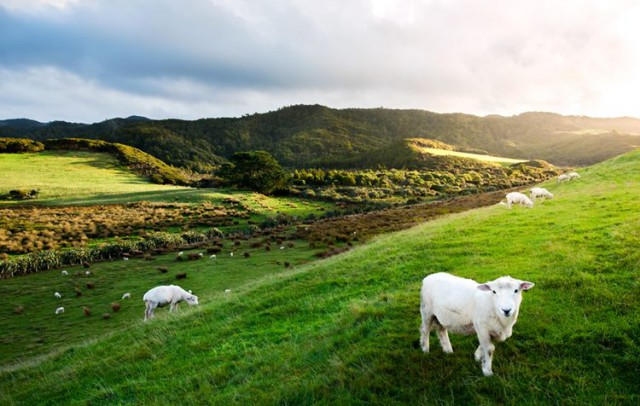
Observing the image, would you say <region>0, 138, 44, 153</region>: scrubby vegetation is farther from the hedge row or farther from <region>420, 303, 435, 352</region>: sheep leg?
<region>420, 303, 435, 352</region>: sheep leg

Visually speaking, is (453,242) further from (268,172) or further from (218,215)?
(268,172)

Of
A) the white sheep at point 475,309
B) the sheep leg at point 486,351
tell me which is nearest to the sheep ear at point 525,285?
the white sheep at point 475,309

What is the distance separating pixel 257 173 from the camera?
307 ft

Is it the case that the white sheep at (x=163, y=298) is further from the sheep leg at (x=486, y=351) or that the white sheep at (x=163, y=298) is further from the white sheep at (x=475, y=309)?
the sheep leg at (x=486, y=351)

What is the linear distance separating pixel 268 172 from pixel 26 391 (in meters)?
85.0

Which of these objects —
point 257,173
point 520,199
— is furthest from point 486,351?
point 257,173

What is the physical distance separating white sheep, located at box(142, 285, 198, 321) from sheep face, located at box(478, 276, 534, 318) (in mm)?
15831

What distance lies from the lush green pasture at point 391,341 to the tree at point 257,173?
247 feet

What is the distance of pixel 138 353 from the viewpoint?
35.0 feet

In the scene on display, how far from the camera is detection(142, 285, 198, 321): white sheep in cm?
1797

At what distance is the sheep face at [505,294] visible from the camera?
17.7ft

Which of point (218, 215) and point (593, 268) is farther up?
point (593, 268)

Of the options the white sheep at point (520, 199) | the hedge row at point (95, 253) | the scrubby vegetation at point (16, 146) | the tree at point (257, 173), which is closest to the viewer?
the white sheep at point (520, 199)

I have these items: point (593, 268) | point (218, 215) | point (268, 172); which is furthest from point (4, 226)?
point (593, 268)
